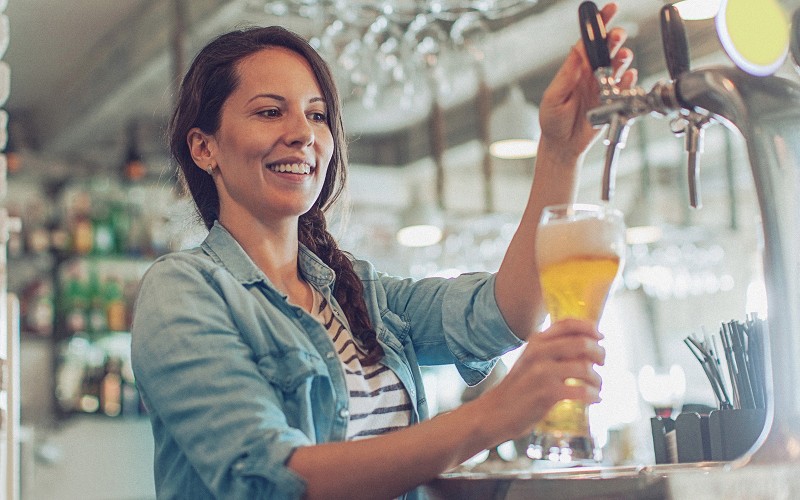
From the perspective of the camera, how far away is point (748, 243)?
8.91 meters

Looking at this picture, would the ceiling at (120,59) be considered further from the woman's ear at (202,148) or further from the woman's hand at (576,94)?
the woman's hand at (576,94)

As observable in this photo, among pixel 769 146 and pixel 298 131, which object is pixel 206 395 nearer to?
pixel 298 131

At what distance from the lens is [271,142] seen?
4.25ft

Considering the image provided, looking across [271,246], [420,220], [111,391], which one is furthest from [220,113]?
[111,391]

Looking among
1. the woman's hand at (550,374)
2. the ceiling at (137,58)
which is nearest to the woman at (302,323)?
the woman's hand at (550,374)

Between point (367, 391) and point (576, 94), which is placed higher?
point (576, 94)

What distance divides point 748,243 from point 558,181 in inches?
323

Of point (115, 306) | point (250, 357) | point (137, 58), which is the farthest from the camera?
point (115, 306)

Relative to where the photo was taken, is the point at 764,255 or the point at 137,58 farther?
the point at 137,58

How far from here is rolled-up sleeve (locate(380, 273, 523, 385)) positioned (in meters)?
1.36

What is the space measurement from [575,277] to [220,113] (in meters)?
0.62

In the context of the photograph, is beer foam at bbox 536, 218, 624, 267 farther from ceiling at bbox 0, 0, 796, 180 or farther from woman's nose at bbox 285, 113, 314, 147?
ceiling at bbox 0, 0, 796, 180

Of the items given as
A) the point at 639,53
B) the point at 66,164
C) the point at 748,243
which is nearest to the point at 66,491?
the point at 66,164

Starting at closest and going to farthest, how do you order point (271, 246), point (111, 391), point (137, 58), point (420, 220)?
point (271, 246)
point (137, 58)
point (420, 220)
point (111, 391)
